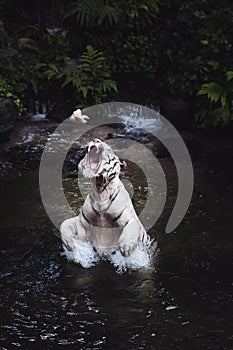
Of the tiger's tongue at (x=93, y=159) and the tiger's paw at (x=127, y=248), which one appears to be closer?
the tiger's tongue at (x=93, y=159)

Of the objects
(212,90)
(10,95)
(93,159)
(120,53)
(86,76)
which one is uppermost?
(93,159)

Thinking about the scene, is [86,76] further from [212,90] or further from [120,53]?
[212,90]

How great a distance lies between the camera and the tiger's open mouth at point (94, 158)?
5.78 metres

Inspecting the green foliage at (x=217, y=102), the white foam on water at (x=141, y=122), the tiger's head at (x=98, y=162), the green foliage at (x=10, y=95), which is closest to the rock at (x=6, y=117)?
the green foliage at (x=10, y=95)

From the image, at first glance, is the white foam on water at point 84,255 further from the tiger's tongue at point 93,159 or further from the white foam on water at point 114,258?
the tiger's tongue at point 93,159

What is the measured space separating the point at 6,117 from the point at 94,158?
6081 millimetres

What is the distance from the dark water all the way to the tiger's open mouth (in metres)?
1.33

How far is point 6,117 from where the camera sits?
11.5 m

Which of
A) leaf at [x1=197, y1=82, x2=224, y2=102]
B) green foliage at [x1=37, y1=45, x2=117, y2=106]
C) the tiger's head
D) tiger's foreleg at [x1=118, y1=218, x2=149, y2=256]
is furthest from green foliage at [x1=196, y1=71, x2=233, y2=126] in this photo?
the tiger's head

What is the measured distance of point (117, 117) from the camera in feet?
42.4

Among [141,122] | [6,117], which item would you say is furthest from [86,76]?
[6,117]

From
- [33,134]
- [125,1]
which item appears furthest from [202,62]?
[33,134]

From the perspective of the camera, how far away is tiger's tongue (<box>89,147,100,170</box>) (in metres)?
5.79

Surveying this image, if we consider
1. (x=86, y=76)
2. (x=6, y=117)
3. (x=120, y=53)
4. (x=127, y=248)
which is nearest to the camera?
(x=127, y=248)
